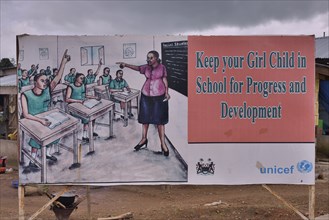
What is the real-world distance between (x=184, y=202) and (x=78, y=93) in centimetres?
550

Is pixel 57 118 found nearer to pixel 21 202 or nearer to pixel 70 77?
pixel 70 77

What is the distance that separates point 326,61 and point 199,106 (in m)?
11.5

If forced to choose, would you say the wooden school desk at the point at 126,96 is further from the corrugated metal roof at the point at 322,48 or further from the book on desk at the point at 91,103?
the corrugated metal roof at the point at 322,48

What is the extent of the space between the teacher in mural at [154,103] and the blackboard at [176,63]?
0.07 meters

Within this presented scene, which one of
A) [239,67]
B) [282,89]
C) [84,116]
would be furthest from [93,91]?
[282,89]

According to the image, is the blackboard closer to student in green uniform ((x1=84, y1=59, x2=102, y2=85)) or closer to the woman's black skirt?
the woman's black skirt

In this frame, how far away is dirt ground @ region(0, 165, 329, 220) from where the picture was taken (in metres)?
8.30

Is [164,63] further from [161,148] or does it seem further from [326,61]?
[326,61]

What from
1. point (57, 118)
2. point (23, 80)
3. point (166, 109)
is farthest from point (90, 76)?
point (166, 109)

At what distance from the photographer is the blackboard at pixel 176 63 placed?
16.9ft

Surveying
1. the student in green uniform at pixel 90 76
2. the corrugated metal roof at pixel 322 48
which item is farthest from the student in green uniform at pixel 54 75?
the corrugated metal roof at pixel 322 48

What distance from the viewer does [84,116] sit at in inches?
205

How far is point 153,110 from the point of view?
5.24 metres

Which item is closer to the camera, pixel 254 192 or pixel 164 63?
pixel 164 63
